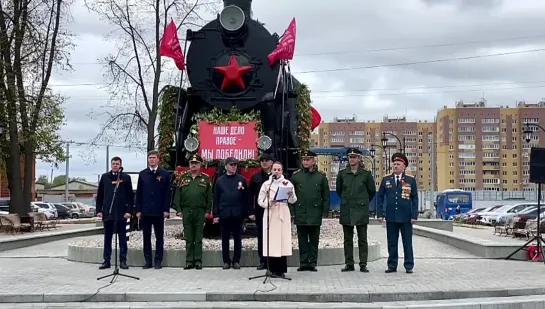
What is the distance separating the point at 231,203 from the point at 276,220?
3.54 feet

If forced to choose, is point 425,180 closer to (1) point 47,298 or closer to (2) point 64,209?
(2) point 64,209

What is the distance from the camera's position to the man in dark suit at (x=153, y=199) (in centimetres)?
1198

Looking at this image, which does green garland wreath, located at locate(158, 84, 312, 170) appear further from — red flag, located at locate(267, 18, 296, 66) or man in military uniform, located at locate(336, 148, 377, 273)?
man in military uniform, located at locate(336, 148, 377, 273)

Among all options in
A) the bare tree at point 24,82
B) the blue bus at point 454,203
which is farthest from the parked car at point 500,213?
the bare tree at point 24,82

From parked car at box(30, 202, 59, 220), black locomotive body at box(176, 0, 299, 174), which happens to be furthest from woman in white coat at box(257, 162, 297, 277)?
parked car at box(30, 202, 59, 220)

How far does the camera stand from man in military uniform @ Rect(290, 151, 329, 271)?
11625 millimetres

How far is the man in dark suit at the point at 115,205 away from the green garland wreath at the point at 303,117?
3.95m

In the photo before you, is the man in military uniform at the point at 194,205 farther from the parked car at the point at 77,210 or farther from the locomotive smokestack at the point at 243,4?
the parked car at the point at 77,210

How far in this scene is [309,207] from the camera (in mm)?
11633

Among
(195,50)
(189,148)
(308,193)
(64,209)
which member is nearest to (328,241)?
(308,193)

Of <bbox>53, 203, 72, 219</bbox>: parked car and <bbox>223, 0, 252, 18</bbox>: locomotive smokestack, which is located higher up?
<bbox>223, 0, 252, 18</bbox>: locomotive smokestack

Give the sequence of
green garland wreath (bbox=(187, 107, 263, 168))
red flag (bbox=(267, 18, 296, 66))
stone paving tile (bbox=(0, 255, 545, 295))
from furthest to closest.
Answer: red flag (bbox=(267, 18, 296, 66)), green garland wreath (bbox=(187, 107, 263, 168)), stone paving tile (bbox=(0, 255, 545, 295))

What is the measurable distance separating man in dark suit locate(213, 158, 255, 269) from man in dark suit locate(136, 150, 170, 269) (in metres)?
0.95

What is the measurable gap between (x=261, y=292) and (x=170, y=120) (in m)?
5.44
